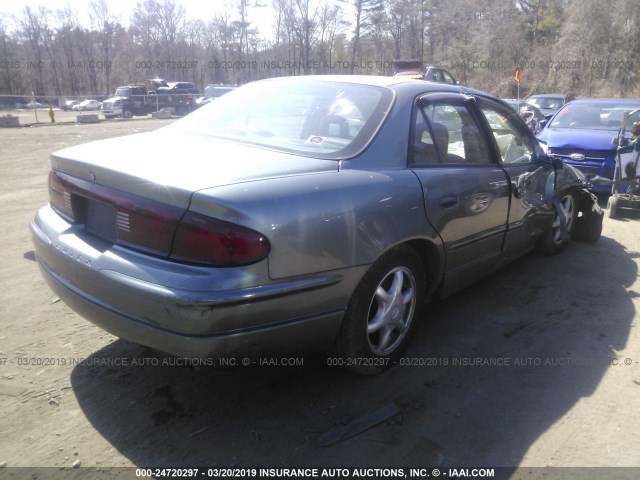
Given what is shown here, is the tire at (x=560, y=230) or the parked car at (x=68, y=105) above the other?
the tire at (x=560, y=230)

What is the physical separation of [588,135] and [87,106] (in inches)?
1633

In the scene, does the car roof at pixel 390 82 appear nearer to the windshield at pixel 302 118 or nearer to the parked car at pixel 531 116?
the windshield at pixel 302 118

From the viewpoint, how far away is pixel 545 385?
2.92m

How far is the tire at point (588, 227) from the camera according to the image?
214 inches

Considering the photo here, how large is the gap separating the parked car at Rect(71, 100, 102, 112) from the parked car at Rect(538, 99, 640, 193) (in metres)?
38.6

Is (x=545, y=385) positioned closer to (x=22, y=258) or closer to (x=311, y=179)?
(x=311, y=179)

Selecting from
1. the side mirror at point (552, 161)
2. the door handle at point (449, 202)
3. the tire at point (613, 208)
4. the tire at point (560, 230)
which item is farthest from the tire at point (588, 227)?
the door handle at point (449, 202)

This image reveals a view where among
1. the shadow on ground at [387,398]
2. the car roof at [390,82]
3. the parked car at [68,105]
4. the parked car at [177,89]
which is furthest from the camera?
the parked car at [68,105]

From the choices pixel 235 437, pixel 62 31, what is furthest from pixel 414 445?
pixel 62 31

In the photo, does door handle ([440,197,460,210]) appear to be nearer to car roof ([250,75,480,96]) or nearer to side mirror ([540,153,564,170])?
car roof ([250,75,480,96])

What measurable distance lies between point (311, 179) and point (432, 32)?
59.7 m

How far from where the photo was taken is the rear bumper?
6.86ft

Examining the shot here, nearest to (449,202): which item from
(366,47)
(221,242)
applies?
(221,242)

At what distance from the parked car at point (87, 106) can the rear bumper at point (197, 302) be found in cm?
4185
